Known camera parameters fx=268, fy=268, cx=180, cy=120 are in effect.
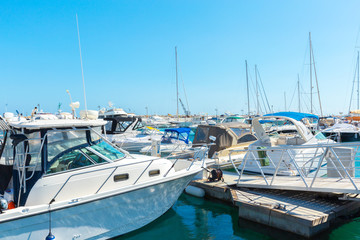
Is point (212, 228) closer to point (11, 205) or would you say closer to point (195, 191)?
point (195, 191)

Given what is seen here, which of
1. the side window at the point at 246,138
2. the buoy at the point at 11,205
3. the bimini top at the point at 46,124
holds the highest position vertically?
the bimini top at the point at 46,124

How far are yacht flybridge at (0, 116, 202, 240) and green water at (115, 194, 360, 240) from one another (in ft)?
1.59

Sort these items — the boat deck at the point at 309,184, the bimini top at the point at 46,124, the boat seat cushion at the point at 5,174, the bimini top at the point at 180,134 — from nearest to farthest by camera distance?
the bimini top at the point at 46,124
the boat seat cushion at the point at 5,174
the boat deck at the point at 309,184
the bimini top at the point at 180,134

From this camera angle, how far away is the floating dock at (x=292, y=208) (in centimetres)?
637

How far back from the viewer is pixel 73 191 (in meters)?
5.63

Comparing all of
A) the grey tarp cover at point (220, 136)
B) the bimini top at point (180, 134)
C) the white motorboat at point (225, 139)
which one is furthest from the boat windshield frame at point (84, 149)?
the bimini top at point (180, 134)

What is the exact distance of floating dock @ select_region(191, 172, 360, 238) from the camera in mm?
6367

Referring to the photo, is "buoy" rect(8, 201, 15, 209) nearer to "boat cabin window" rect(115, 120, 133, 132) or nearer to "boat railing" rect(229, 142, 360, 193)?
"boat railing" rect(229, 142, 360, 193)

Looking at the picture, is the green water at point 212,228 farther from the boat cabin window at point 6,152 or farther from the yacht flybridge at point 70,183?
the boat cabin window at point 6,152

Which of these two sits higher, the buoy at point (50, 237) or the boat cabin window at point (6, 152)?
the boat cabin window at point (6, 152)

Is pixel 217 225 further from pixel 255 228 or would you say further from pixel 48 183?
pixel 48 183

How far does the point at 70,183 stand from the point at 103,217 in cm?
108

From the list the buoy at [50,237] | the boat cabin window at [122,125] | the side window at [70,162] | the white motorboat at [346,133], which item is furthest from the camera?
the white motorboat at [346,133]

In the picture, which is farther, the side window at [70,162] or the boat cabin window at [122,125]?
the boat cabin window at [122,125]
